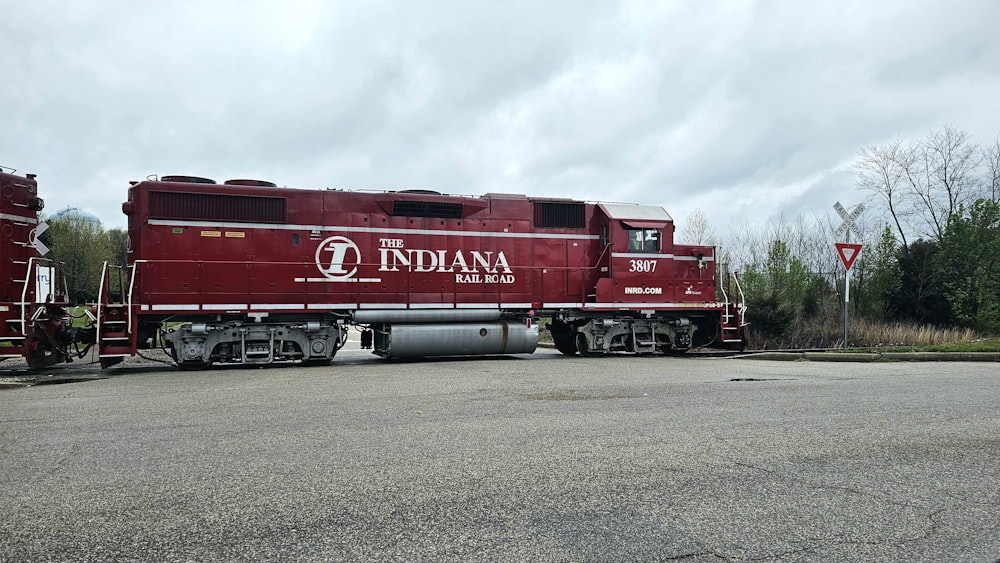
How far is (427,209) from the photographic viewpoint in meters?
15.7

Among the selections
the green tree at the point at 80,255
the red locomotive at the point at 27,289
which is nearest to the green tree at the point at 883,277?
the red locomotive at the point at 27,289

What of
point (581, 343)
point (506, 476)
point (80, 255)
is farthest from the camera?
point (80, 255)

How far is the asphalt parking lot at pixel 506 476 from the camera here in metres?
3.32

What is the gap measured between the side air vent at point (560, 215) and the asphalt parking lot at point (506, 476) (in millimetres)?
8521

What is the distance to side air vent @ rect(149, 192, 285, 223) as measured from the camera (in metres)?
13.8

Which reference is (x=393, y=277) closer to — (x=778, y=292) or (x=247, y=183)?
(x=247, y=183)

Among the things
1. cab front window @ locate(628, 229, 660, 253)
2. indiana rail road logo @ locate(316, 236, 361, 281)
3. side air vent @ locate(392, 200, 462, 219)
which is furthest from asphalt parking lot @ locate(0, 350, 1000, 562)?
cab front window @ locate(628, 229, 660, 253)

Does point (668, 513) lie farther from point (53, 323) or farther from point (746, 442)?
point (53, 323)

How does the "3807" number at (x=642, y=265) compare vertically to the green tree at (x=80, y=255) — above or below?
below

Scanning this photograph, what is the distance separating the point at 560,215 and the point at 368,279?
17.7ft

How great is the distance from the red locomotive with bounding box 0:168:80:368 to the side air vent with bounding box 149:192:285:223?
7.72 feet

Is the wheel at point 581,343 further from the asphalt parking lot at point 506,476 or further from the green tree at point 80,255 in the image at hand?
the green tree at point 80,255

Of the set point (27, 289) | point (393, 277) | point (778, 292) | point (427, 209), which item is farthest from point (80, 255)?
point (778, 292)

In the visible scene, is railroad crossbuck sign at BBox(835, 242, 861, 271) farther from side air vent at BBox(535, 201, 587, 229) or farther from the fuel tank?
the fuel tank
